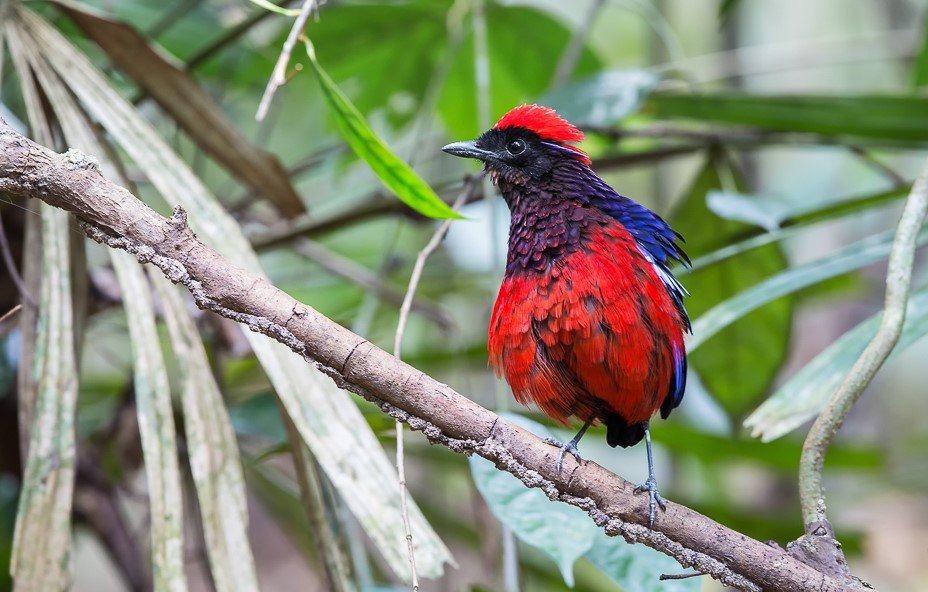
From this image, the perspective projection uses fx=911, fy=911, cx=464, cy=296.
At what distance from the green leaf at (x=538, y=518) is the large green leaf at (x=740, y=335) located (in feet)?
5.04

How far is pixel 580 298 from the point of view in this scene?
7.76 feet

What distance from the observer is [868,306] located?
6.84 metres

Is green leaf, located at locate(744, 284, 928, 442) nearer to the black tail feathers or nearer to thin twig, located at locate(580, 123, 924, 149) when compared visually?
the black tail feathers

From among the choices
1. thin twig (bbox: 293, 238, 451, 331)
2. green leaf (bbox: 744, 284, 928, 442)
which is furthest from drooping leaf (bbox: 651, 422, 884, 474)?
green leaf (bbox: 744, 284, 928, 442)

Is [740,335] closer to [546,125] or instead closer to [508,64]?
[546,125]

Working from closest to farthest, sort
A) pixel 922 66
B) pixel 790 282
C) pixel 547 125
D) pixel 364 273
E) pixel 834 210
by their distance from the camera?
pixel 790 282 → pixel 547 125 → pixel 834 210 → pixel 922 66 → pixel 364 273

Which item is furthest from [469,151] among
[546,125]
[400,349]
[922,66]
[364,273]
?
[922,66]

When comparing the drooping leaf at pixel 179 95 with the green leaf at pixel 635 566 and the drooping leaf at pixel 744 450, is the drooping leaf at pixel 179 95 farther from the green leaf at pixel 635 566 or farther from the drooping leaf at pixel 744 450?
the drooping leaf at pixel 744 450

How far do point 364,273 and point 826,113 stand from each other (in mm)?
2121

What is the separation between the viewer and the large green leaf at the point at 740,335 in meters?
3.54

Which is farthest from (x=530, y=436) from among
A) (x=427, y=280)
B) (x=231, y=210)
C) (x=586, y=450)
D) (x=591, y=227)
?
(x=586, y=450)

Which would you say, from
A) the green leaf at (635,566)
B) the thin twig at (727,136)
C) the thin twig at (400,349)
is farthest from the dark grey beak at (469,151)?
the green leaf at (635,566)

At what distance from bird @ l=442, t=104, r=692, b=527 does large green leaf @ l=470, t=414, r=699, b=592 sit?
18 centimetres

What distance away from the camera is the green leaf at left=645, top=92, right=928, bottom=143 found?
3.20 metres
